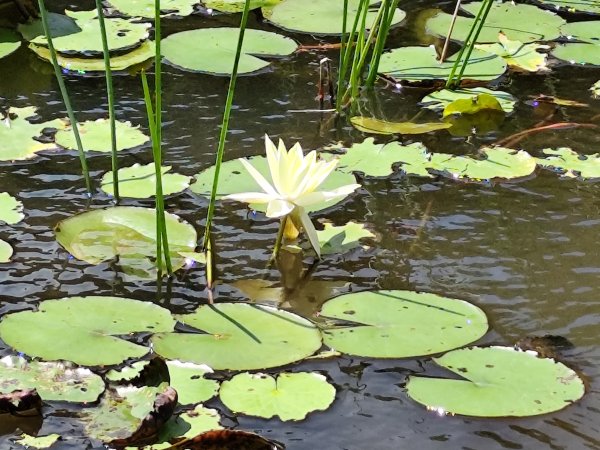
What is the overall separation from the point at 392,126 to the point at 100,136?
1.05 meters

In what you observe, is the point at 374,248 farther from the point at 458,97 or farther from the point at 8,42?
the point at 8,42

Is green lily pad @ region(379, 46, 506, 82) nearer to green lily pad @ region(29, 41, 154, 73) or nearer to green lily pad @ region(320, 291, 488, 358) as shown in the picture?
green lily pad @ region(29, 41, 154, 73)

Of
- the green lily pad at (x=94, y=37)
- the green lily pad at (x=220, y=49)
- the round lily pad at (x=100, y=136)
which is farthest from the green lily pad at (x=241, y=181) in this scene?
the green lily pad at (x=94, y=37)

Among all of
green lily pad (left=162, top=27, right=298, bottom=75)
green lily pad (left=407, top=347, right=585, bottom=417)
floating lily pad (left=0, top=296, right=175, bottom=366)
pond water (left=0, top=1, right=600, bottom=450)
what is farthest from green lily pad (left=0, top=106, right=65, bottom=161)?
green lily pad (left=407, top=347, right=585, bottom=417)

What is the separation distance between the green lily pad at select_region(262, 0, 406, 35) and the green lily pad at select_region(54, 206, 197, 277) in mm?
1753

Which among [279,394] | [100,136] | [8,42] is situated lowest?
[279,394]

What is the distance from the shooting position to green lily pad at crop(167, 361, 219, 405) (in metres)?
2.00

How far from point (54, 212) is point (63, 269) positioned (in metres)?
0.34

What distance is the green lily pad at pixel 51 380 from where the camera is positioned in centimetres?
199

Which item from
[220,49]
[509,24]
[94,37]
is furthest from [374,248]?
[509,24]

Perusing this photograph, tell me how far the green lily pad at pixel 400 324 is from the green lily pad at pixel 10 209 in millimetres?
1006

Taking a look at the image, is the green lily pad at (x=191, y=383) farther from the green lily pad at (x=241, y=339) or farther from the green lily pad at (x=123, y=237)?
the green lily pad at (x=123, y=237)

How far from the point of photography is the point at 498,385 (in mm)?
2037

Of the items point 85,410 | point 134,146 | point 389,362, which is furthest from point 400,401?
point 134,146
